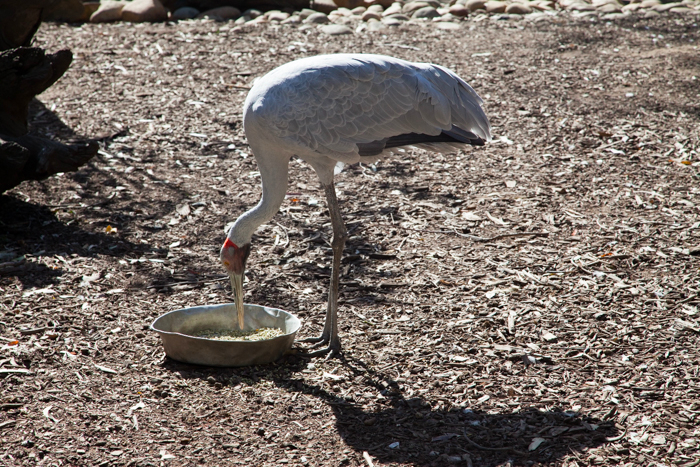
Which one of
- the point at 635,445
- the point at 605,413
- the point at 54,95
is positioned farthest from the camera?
the point at 54,95

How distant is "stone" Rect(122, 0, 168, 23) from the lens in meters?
11.1

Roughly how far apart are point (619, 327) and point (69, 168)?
175 inches

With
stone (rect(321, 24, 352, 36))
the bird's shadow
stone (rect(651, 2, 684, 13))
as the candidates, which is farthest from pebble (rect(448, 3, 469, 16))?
the bird's shadow

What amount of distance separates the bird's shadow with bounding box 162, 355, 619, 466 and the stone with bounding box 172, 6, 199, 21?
29.3 ft

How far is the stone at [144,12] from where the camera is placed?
11.1m

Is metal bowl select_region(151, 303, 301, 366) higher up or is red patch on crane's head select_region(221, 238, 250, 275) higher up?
red patch on crane's head select_region(221, 238, 250, 275)

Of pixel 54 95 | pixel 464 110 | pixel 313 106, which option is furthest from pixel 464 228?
pixel 54 95

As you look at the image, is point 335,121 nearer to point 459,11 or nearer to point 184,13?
point 459,11

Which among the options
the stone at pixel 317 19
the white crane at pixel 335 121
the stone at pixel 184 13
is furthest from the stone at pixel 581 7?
the white crane at pixel 335 121

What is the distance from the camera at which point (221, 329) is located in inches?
168

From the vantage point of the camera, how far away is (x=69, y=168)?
17.7 feet

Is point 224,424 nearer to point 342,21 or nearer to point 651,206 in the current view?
point 651,206

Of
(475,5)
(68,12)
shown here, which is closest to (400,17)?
(475,5)

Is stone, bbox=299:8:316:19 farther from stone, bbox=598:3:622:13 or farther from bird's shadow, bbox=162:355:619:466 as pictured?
bird's shadow, bbox=162:355:619:466
